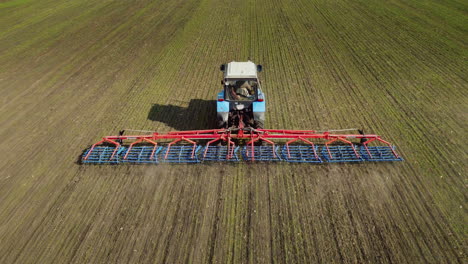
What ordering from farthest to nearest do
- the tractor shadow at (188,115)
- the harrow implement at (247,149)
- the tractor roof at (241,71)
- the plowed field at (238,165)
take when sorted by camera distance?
the tractor shadow at (188,115) < the tractor roof at (241,71) < the harrow implement at (247,149) < the plowed field at (238,165)

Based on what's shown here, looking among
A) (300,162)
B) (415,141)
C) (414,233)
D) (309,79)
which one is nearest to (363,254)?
(414,233)

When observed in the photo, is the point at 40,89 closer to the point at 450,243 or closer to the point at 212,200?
the point at 212,200

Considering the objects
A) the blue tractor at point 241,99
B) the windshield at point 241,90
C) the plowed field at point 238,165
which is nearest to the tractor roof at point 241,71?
the blue tractor at point 241,99

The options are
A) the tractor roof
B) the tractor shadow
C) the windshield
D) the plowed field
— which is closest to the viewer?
the plowed field

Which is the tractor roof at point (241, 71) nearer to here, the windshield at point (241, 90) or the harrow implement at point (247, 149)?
the windshield at point (241, 90)

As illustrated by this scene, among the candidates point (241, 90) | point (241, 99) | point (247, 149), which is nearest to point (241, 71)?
point (241, 90)

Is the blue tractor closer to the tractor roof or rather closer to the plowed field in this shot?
the tractor roof

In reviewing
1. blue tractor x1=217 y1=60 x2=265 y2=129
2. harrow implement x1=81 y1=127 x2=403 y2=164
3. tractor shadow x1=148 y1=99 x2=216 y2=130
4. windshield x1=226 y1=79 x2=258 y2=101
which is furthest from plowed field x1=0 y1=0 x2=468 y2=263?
windshield x1=226 y1=79 x2=258 y2=101

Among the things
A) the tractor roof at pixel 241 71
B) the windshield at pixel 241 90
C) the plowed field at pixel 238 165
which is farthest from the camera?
the windshield at pixel 241 90
